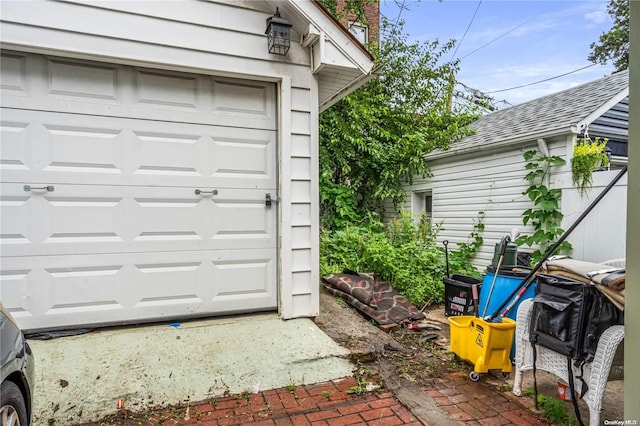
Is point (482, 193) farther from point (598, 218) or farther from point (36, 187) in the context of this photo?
point (36, 187)

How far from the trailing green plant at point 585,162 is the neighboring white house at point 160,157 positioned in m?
3.56

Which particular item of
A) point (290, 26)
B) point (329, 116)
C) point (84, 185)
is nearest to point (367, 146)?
point (329, 116)

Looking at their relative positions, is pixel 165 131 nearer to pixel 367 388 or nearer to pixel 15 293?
pixel 15 293

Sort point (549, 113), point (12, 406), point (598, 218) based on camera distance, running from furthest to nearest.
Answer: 1. point (549, 113)
2. point (598, 218)
3. point (12, 406)

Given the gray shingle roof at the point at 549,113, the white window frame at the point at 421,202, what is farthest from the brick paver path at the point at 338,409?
the white window frame at the point at 421,202

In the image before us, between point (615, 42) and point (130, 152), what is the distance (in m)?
21.9

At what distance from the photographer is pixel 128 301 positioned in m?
2.96

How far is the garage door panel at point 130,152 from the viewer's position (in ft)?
8.95

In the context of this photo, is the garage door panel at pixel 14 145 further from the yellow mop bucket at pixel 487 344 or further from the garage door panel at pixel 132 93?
the yellow mop bucket at pixel 487 344

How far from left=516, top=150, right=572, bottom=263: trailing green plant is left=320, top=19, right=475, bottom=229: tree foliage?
2.65 metres

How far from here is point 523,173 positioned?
20.0 feet

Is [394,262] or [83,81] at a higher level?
[83,81]

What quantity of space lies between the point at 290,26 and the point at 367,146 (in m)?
5.17

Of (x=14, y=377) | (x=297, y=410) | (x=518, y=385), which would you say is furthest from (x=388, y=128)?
(x=14, y=377)
